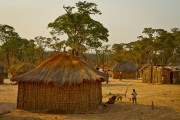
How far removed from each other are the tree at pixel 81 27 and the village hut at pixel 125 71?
10.8 meters

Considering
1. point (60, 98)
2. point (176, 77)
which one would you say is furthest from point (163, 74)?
point (60, 98)

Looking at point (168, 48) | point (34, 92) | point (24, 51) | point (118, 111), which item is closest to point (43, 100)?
point (34, 92)

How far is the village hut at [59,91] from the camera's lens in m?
16.0

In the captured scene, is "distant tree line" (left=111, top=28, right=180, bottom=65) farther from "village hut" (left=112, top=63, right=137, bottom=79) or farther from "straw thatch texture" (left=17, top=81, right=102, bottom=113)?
"straw thatch texture" (left=17, top=81, right=102, bottom=113)

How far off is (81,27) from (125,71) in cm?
1427

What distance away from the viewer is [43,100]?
16297 mm

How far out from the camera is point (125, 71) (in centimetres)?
4791

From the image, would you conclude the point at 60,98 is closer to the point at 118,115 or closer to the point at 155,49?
the point at 118,115

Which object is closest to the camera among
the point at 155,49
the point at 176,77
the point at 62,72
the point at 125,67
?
the point at 62,72

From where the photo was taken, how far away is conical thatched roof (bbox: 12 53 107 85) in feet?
51.9

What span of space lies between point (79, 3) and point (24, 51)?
35298 mm

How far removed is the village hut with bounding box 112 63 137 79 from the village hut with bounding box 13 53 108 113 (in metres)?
30.9

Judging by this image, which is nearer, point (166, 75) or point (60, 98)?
point (60, 98)

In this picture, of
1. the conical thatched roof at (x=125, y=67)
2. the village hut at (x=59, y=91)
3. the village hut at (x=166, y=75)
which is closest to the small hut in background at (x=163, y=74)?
the village hut at (x=166, y=75)
